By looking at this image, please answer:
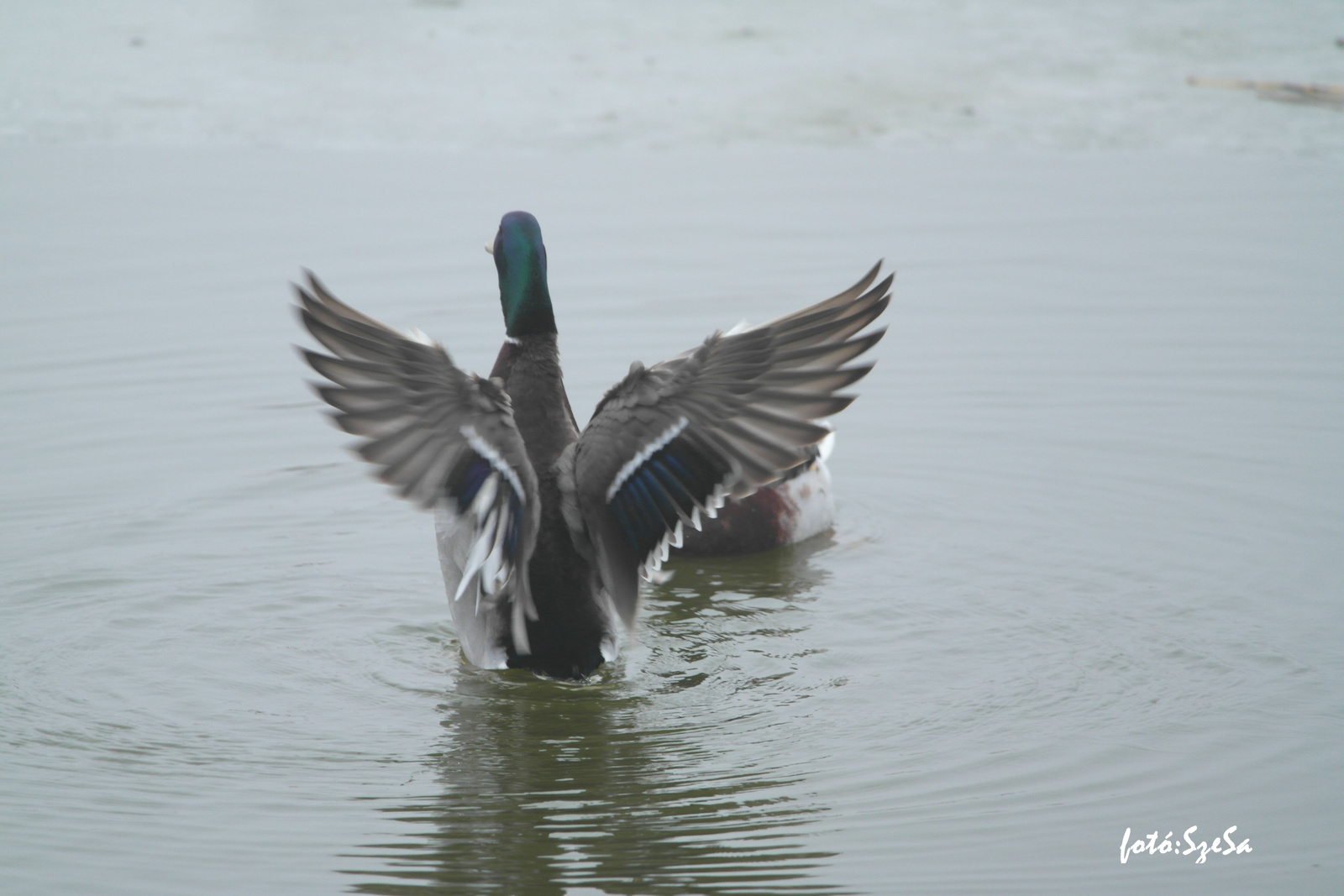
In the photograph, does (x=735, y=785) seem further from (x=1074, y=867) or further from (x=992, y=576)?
(x=992, y=576)

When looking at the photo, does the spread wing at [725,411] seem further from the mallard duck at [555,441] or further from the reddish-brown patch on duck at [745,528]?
the reddish-brown patch on duck at [745,528]

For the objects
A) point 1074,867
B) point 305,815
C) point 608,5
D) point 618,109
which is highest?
point 608,5

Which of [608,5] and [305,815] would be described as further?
[608,5]

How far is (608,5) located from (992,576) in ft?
27.2

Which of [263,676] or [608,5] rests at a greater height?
[608,5]

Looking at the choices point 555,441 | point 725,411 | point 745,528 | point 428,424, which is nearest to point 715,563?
point 745,528

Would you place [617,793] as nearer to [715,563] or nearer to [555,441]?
[555,441]

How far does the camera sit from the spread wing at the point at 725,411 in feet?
13.8

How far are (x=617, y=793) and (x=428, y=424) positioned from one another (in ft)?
3.38

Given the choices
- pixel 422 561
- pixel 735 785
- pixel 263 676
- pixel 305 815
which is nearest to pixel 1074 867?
pixel 735 785

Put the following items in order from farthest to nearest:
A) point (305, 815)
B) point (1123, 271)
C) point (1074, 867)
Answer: point (1123, 271), point (305, 815), point (1074, 867)

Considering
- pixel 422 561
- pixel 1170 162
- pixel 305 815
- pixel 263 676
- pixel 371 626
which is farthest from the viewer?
pixel 1170 162

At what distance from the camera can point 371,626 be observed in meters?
5.25

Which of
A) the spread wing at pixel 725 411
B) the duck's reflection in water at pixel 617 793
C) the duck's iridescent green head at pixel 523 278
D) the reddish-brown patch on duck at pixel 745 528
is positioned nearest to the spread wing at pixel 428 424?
the spread wing at pixel 725 411
